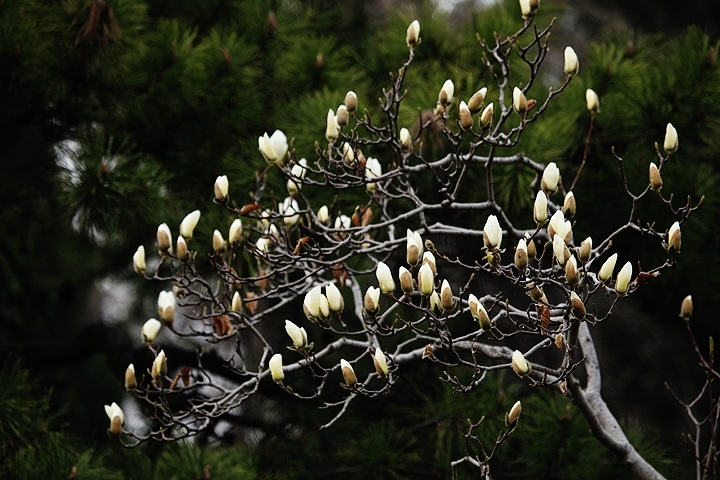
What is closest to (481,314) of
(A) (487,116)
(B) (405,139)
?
(A) (487,116)

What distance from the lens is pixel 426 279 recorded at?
1377mm

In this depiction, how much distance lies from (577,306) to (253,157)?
3.93ft

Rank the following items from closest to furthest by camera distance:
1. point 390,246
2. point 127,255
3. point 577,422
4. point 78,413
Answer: point 390,246
point 577,422
point 78,413
point 127,255

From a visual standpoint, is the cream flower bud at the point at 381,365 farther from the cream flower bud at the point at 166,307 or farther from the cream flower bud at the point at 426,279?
the cream flower bud at the point at 166,307

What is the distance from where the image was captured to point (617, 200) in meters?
Result: 2.21

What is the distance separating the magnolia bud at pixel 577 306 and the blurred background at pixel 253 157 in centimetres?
71

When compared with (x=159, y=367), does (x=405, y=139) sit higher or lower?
higher

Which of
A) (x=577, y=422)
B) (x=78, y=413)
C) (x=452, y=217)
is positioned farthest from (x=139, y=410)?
(x=577, y=422)

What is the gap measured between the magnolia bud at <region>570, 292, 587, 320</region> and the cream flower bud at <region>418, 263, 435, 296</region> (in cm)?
22

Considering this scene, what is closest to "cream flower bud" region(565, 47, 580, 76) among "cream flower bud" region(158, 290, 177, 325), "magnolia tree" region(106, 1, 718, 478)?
"magnolia tree" region(106, 1, 718, 478)

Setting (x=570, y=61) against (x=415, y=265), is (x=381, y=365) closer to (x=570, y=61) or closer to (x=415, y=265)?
(x=415, y=265)

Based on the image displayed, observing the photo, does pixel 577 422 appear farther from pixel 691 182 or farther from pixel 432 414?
pixel 691 182

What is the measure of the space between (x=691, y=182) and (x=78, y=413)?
1.91m

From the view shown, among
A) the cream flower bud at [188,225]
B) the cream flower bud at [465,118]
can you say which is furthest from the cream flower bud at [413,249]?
the cream flower bud at [188,225]
